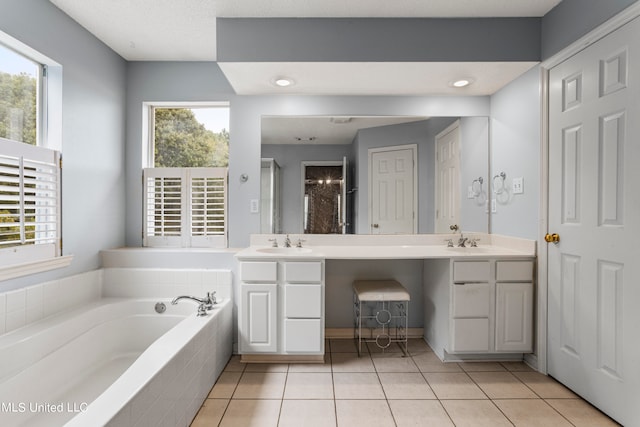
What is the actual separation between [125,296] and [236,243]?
93 cm

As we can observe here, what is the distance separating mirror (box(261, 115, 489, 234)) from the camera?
2.88m

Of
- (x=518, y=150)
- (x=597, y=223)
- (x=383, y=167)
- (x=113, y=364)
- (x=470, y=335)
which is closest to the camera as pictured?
(x=597, y=223)

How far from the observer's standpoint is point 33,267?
204 centimetres

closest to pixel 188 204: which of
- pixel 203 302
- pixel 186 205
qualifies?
pixel 186 205

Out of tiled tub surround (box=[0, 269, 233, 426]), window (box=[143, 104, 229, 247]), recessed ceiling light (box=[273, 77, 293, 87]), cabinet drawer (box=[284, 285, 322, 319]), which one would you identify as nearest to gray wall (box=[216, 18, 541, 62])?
recessed ceiling light (box=[273, 77, 293, 87])

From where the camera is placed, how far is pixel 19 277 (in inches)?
77.4

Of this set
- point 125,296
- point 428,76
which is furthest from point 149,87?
point 428,76

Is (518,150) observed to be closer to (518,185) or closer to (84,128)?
(518,185)

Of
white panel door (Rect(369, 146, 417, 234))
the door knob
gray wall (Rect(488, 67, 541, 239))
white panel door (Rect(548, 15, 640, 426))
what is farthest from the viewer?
white panel door (Rect(369, 146, 417, 234))

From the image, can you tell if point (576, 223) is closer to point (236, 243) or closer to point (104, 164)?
point (236, 243)

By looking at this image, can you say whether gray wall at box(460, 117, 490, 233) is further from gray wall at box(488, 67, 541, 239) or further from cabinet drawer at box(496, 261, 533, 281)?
cabinet drawer at box(496, 261, 533, 281)

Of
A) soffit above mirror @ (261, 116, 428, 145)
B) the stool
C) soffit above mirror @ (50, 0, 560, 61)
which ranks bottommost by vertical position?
the stool

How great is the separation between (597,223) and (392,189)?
4.53 ft

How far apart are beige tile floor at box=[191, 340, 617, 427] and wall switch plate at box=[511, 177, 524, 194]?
4.14ft
